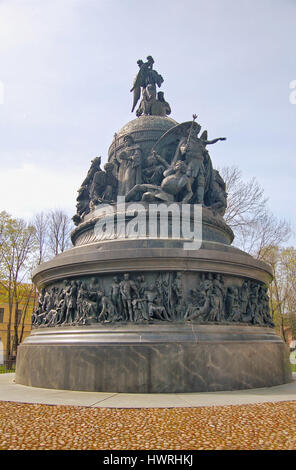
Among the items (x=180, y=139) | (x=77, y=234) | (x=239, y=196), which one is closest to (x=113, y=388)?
(x=77, y=234)

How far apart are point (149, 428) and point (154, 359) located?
3.93 meters

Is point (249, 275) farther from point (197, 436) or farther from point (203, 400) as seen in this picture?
point (197, 436)

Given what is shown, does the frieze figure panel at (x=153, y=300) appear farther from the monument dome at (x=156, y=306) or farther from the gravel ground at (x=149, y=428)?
the gravel ground at (x=149, y=428)

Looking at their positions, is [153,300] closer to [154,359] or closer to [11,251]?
[154,359]

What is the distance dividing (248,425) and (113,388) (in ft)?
14.5

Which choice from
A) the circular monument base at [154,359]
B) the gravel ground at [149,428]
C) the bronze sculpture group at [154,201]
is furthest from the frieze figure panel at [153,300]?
the gravel ground at [149,428]

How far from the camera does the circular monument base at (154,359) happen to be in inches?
380

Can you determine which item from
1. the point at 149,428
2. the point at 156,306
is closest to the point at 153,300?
the point at 156,306

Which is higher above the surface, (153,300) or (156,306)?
(153,300)

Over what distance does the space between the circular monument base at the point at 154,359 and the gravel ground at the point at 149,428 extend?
2.29 m

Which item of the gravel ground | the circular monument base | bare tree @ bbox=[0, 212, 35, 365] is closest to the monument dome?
the circular monument base

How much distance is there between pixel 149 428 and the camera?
5797 millimetres

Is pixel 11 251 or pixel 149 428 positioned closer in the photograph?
pixel 149 428

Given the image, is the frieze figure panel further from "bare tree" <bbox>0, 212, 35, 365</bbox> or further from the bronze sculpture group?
"bare tree" <bbox>0, 212, 35, 365</bbox>
